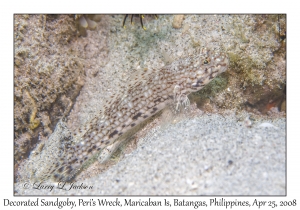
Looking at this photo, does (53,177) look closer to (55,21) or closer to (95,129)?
(95,129)

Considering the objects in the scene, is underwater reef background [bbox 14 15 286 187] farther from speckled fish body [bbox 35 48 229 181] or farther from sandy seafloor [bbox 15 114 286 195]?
sandy seafloor [bbox 15 114 286 195]

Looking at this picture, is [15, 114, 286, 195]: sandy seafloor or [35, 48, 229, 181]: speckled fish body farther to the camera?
[35, 48, 229, 181]: speckled fish body

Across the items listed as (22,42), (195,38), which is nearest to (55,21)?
(22,42)

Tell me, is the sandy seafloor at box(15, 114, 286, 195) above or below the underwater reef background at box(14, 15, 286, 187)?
below

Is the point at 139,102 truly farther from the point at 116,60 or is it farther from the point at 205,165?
the point at 205,165

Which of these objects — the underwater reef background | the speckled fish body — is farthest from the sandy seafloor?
the underwater reef background
